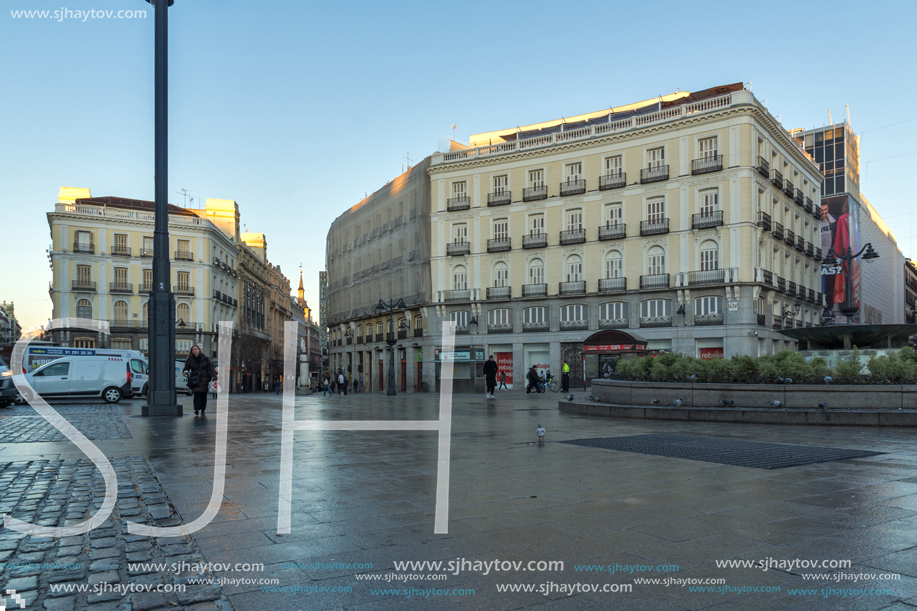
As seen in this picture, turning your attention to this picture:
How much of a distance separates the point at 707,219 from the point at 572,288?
8.99 meters

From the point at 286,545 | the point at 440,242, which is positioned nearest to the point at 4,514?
the point at 286,545

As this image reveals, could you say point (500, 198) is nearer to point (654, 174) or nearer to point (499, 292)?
point (499, 292)

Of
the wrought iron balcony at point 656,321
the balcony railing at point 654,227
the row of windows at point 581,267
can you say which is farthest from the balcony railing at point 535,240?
the wrought iron balcony at point 656,321

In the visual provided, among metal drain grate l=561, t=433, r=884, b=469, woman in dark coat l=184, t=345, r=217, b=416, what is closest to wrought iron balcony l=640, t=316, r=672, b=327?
woman in dark coat l=184, t=345, r=217, b=416

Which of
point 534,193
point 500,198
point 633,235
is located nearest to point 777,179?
point 633,235

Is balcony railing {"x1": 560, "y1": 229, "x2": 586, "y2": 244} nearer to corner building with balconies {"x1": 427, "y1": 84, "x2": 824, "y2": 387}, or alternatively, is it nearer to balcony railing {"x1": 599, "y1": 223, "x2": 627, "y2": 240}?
corner building with balconies {"x1": 427, "y1": 84, "x2": 824, "y2": 387}

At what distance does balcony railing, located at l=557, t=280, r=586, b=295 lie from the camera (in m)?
43.8

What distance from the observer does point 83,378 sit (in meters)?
24.9

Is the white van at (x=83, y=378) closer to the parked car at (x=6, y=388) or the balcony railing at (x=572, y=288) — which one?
the parked car at (x=6, y=388)

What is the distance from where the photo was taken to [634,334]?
137 ft

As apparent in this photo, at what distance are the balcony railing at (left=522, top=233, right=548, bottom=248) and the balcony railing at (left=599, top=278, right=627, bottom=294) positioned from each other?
457cm

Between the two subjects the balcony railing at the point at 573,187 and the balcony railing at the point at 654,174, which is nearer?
the balcony railing at the point at 654,174

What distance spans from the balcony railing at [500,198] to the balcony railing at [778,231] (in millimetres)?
16345

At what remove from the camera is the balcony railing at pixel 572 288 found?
144 feet
